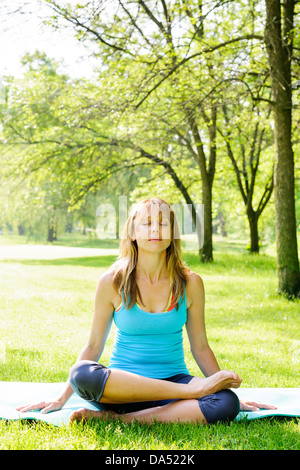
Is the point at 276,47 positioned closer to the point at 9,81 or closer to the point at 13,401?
the point at 13,401

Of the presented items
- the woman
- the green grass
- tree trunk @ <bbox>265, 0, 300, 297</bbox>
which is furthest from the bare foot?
tree trunk @ <bbox>265, 0, 300, 297</bbox>

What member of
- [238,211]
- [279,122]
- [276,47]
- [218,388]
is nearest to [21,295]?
[279,122]

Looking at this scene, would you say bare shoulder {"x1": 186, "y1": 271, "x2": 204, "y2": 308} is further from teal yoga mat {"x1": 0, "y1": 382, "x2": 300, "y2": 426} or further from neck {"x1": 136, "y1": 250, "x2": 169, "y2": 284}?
teal yoga mat {"x1": 0, "y1": 382, "x2": 300, "y2": 426}

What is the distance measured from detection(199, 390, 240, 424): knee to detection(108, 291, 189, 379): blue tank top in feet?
1.07

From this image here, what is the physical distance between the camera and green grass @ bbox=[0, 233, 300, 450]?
2.73m

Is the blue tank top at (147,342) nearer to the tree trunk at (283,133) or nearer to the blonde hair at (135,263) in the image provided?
the blonde hair at (135,263)

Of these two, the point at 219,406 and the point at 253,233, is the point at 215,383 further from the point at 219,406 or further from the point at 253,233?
the point at 253,233

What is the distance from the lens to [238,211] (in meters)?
24.2

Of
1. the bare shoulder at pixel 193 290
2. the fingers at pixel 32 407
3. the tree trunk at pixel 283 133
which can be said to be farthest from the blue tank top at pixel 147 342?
the tree trunk at pixel 283 133

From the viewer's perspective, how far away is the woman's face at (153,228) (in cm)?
322

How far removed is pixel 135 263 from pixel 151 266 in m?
0.11

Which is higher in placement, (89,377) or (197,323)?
(197,323)

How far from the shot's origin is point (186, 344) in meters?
6.05

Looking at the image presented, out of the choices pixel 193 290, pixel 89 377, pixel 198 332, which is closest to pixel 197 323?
pixel 198 332
